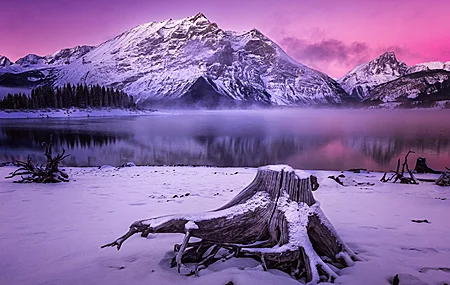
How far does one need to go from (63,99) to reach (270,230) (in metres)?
136

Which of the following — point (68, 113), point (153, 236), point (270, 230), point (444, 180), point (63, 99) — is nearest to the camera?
point (270, 230)


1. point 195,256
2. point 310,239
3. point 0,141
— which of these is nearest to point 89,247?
point 195,256

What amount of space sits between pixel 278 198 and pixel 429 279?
2201 mm

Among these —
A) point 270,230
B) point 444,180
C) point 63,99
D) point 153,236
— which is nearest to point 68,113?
point 63,99

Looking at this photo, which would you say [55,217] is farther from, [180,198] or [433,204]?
[433,204]

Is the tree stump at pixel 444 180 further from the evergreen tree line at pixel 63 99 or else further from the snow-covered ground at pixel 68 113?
the evergreen tree line at pixel 63 99

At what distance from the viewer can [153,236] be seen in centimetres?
536

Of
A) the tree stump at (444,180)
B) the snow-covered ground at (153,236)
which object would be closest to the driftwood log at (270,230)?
the snow-covered ground at (153,236)

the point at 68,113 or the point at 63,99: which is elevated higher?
the point at 63,99

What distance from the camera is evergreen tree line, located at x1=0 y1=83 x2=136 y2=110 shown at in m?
103

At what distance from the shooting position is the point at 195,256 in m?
4.14

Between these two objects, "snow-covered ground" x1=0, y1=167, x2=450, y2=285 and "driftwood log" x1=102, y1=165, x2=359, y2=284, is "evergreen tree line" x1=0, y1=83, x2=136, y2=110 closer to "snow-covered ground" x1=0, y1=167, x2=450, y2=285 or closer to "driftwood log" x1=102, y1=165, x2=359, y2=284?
"snow-covered ground" x1=0, y1=167, x2=450, y2=285

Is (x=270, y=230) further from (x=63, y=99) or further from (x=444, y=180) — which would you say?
(x=63, y=99)

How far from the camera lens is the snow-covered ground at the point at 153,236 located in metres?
3.73
